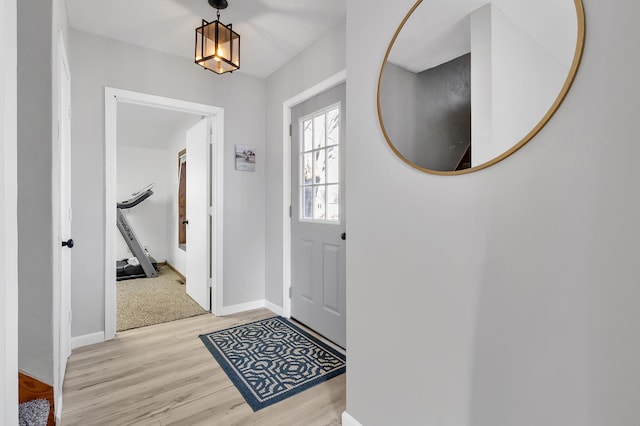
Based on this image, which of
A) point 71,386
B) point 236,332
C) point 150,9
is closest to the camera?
point 71,386

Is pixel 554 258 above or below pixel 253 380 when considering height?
above

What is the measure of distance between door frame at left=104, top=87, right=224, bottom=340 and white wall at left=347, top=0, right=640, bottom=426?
6.37 ft

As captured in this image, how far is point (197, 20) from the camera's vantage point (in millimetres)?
2283

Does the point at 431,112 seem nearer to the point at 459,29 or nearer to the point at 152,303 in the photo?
the point at 459,29

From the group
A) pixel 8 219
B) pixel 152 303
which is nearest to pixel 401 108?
pixel 8 219

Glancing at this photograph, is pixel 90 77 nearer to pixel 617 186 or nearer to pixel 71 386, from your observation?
pixel 71 386

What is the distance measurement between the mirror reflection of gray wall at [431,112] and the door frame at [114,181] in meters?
2.12

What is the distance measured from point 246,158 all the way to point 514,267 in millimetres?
2685

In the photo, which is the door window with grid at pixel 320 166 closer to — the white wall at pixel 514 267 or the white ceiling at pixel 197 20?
the white ceiling at pixel 197 20

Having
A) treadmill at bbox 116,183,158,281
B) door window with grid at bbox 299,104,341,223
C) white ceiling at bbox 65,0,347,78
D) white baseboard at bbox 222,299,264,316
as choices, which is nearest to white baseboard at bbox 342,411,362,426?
→ door window with grid at bbox 299,104,341,223

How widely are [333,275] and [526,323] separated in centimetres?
167

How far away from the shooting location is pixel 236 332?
2625 mm

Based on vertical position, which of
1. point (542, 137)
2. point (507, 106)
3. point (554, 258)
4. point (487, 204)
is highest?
point (507, 106)

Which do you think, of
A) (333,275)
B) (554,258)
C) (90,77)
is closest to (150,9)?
(90,77)
